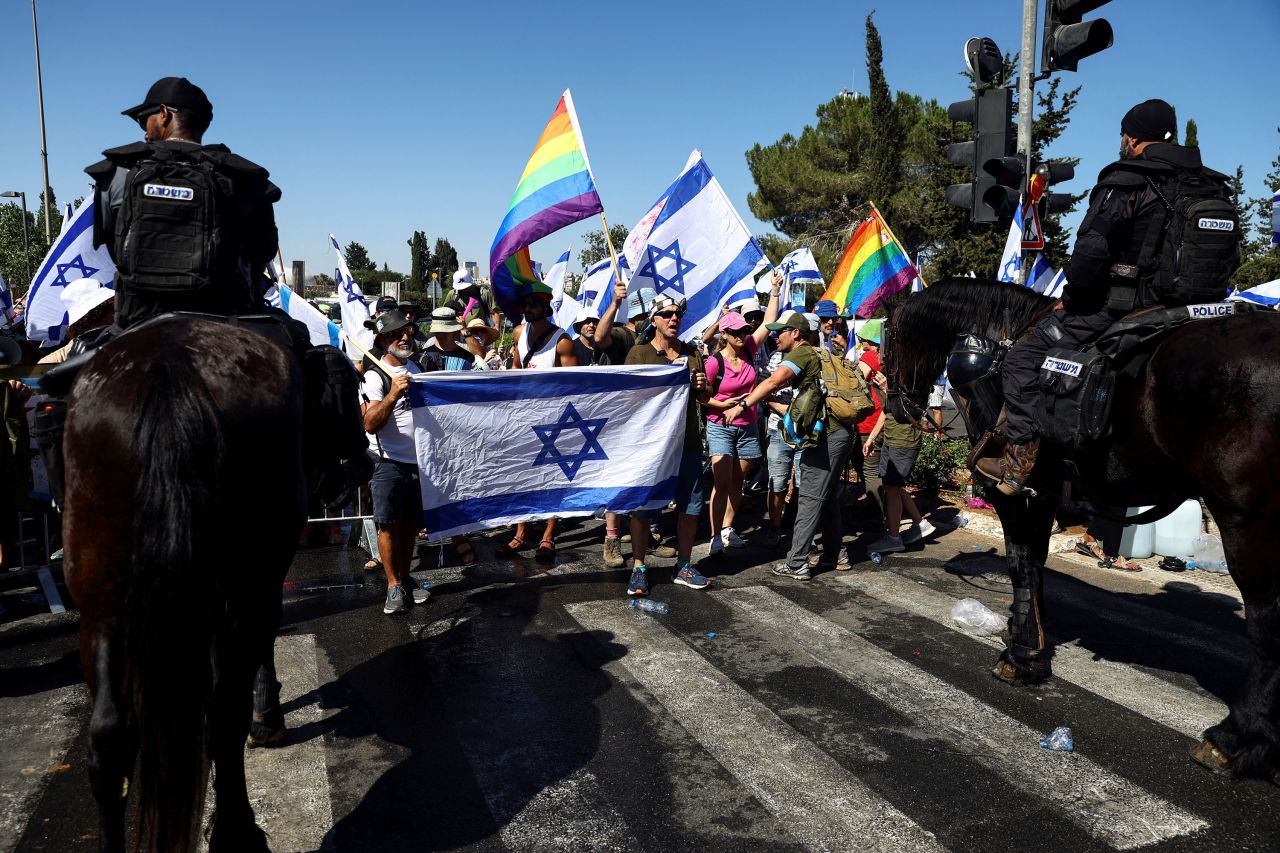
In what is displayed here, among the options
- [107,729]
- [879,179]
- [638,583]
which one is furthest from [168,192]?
[879,179]

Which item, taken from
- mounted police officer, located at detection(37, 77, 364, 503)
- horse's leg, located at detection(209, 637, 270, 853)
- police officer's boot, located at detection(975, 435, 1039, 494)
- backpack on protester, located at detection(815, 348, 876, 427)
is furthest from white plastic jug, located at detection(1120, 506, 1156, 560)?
horse's leg, located at detection(209, 637, 270, 853)

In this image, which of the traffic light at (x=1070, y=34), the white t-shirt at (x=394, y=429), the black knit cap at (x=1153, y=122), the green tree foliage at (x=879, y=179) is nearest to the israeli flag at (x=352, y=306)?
the white t-shirt at (x=394, y=429)

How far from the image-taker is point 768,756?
429cm

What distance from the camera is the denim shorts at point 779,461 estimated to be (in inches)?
348

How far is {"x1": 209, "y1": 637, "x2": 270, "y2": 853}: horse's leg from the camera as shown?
324 cm

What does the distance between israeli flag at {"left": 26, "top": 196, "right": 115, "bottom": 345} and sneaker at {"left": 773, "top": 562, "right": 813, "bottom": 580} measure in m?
6.93

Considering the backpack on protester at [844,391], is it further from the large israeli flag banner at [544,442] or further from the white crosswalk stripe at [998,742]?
the white crosswalk stripe at [998,742]

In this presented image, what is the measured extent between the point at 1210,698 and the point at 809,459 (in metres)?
3.54

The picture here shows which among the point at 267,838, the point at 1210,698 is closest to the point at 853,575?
the point at 1210,698

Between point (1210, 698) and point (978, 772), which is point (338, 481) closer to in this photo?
point (978, 772)

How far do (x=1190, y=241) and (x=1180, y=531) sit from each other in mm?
4374

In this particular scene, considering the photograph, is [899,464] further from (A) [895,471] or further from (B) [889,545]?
(B) [889,545]

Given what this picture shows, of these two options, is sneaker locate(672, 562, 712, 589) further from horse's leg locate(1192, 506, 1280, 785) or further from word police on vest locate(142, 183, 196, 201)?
word police on vest locate(142, 183, 196, 201)

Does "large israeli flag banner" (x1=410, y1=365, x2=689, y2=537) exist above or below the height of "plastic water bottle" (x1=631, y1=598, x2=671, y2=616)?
above
